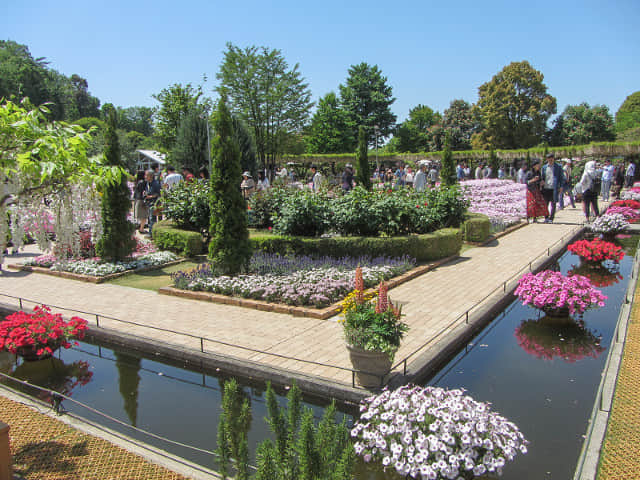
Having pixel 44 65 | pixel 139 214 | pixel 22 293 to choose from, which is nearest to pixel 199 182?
pixel 139 214

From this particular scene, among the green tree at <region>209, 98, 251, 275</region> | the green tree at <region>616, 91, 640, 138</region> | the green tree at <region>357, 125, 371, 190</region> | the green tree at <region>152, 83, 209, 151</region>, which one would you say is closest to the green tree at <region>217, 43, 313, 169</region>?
the green tree at <region>152, 83, 209, 151</region>

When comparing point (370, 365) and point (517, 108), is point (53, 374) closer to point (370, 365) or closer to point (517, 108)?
point (370, 365)

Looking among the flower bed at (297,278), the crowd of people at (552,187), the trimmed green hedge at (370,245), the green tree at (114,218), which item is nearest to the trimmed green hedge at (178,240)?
the green tree at (114,218)

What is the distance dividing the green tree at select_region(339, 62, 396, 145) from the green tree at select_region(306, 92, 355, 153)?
4.46ft

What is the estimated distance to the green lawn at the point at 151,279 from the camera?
9.00 metres

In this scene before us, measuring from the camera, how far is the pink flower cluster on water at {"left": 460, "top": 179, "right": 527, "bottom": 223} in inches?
594

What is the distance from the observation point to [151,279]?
951cm

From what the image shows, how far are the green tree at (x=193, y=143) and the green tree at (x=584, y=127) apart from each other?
4377 cm

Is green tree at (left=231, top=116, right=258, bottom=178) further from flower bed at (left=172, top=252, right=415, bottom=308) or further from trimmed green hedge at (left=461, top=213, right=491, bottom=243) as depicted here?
flower bed at (left=172, top=252, right=415, bottom=308)

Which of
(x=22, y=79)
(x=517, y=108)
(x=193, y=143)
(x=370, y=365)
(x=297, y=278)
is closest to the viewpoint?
(x=370, y=365)

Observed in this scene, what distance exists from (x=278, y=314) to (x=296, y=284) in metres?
0.76

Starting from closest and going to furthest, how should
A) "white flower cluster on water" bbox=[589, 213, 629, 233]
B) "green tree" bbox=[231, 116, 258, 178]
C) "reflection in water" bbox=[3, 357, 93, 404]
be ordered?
1. "reflection in water" bbox=[3, 357, 93, 404]
2. "white flower cluster on water" bbox=[589, 213, 629, 233]
3. "green tree" bbox=[231, 116, 258, 178]

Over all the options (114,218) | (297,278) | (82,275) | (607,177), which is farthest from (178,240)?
(607,177)

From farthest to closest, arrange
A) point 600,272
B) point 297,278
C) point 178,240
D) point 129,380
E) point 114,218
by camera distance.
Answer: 1. point 178,240
2. point 114,218
3. point 600,272
4. point 297,278
5. point 129,380
